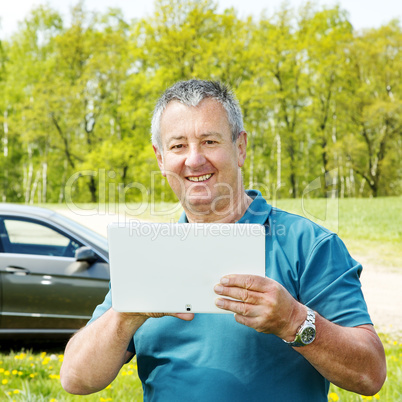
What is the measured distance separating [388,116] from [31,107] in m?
21.3

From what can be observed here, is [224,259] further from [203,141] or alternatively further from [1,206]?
[1,206]

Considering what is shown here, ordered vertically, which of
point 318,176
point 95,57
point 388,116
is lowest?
point 318,176

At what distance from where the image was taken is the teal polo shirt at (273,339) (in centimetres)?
176

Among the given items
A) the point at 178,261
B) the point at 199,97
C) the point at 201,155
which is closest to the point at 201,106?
the point at 199,97

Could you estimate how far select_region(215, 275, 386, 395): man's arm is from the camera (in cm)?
151

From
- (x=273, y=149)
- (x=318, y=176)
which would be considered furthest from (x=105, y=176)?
(x=318, y=176)

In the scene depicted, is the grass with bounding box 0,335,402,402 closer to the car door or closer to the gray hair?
the car door

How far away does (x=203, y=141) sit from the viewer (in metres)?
2.17

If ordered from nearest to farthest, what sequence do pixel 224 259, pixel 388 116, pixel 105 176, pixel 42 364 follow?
pixel 224 259 → pixel 42 364 → pixel 388 116 → pixel 105 176

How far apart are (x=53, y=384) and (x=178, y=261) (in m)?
2.88

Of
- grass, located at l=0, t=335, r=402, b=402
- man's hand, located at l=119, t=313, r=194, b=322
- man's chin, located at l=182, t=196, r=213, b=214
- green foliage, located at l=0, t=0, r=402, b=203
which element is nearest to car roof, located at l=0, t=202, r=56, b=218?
grass, located at l=0, t=335, r=402, b=402

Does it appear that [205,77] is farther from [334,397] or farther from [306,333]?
[306,333]

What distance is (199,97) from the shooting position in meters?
2.12

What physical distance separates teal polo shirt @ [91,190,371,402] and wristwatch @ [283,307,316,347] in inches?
6.3
